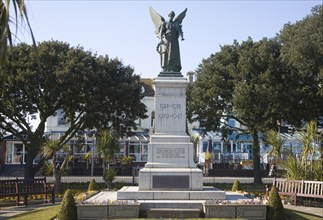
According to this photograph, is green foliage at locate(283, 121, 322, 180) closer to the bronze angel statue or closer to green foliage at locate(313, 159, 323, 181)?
green foliage at locate(313, 159, 323, 181)

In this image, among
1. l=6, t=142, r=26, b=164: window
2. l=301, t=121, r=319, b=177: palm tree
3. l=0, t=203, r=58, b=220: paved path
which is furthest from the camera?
l=6, t=142, r=26, b=164: window

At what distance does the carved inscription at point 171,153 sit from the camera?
58.9ft

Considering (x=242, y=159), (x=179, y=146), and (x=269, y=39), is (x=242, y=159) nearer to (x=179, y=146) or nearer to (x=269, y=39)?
(x=269, y=39)

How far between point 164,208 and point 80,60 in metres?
16.1

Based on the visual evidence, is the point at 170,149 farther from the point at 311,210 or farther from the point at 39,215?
the point at 311,210

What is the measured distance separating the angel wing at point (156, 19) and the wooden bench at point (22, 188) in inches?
359

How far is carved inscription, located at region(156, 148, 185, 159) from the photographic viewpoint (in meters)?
17.9

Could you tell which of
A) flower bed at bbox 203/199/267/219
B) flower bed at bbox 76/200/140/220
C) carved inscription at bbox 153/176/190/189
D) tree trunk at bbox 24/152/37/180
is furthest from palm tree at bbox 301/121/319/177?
tree trunk at bbox 24/152/37/180

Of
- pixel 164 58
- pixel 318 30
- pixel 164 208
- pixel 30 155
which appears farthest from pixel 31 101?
pixel 318 30

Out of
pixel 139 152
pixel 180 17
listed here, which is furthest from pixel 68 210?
pixel 139 152

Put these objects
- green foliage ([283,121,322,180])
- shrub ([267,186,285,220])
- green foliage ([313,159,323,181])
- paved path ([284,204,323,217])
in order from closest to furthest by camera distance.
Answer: shrub ([267,186,285,220])
paved path ([284,204,323,217])
green foliage ([313,159,323,181])
green foliage ([283,121,322,180])

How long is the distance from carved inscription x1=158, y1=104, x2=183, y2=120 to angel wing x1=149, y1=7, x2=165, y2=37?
12.7 feet

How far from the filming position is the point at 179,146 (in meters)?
18.0

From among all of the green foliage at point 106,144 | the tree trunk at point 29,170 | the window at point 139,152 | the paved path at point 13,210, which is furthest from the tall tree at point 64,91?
the window at point 139,152
